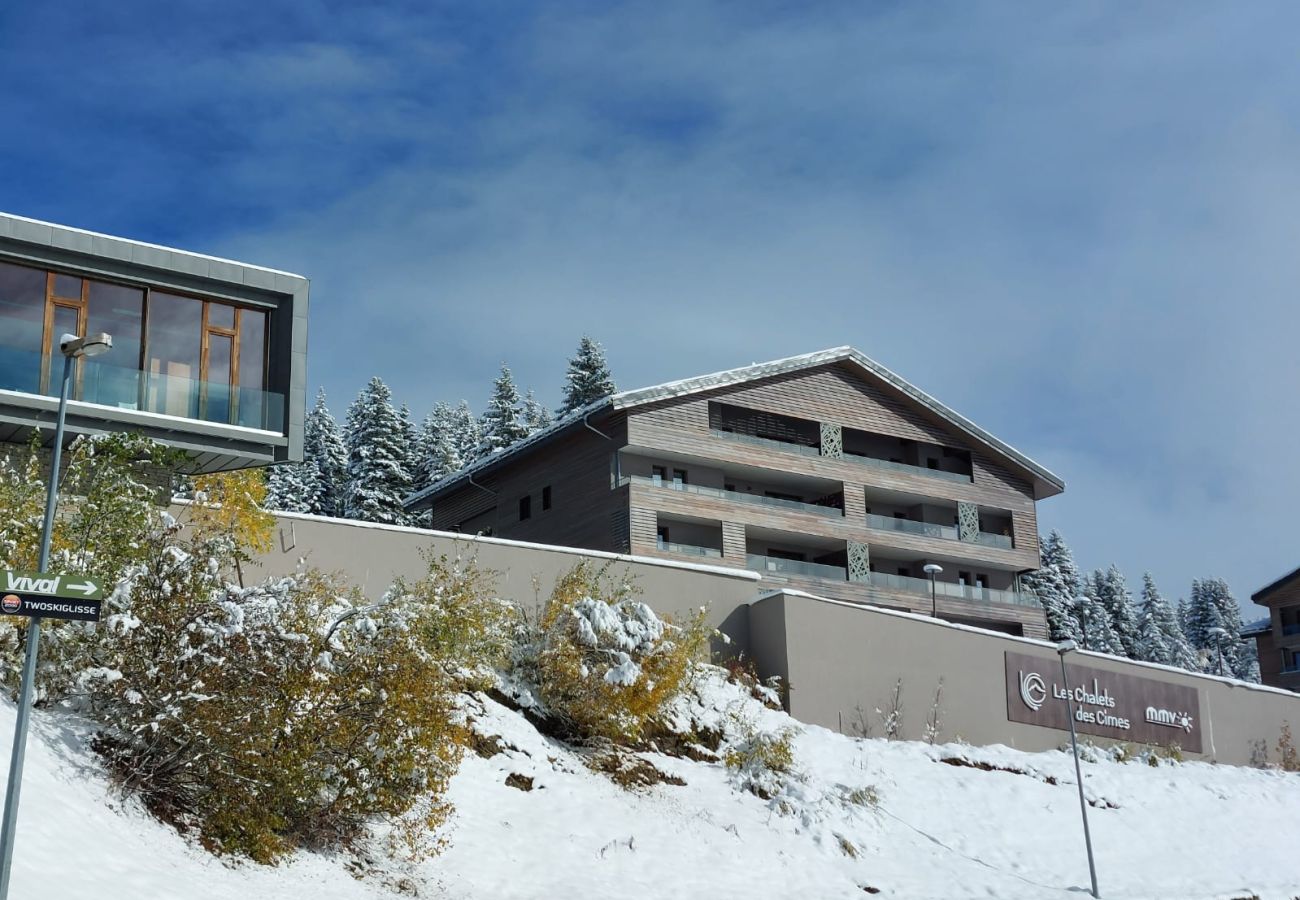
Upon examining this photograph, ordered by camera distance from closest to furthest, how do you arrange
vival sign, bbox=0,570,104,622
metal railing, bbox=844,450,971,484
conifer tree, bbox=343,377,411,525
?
1. vival sign, bbox=0,570,104,622
2. metal railing, bbox=844,450,971,484
3. conifer tree, bbox=343,377,411,525

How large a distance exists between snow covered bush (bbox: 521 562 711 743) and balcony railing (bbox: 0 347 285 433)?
264 inches

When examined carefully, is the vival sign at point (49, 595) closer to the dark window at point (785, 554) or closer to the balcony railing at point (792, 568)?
the balcony railing at point (792, 568)

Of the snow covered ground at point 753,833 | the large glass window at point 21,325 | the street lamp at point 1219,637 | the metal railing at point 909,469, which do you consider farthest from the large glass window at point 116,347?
the street lamp at point 1219,637

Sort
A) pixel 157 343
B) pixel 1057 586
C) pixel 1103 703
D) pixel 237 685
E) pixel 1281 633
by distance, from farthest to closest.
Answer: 1. pixel 1057 586
2. pixel 1281 633
3. pixel 1103 703
4. pixel 157 343
5. pixel 237 685

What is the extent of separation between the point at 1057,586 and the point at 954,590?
33.8m

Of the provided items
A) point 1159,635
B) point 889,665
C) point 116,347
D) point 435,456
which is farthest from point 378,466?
point 1159,635

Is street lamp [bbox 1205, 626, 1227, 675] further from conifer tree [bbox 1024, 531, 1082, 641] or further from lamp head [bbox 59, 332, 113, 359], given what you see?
lamp head [bbox 59, 332, 113, 359]

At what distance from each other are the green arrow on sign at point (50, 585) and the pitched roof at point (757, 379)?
29491 millimetres

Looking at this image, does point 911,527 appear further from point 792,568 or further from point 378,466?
point 378,466

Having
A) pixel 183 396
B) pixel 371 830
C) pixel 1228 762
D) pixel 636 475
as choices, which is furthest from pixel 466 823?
pixel 1228 762

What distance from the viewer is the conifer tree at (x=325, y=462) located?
67.5m

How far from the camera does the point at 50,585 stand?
14312 millimetres

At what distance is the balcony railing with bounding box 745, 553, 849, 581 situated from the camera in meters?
46.4

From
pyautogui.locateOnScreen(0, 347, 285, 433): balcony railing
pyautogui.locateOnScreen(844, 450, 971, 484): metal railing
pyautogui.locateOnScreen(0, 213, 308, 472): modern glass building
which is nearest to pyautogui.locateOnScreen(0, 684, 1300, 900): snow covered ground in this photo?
pyautogui.locateOnScreen(0, 347, 285, 433): balcony railing
